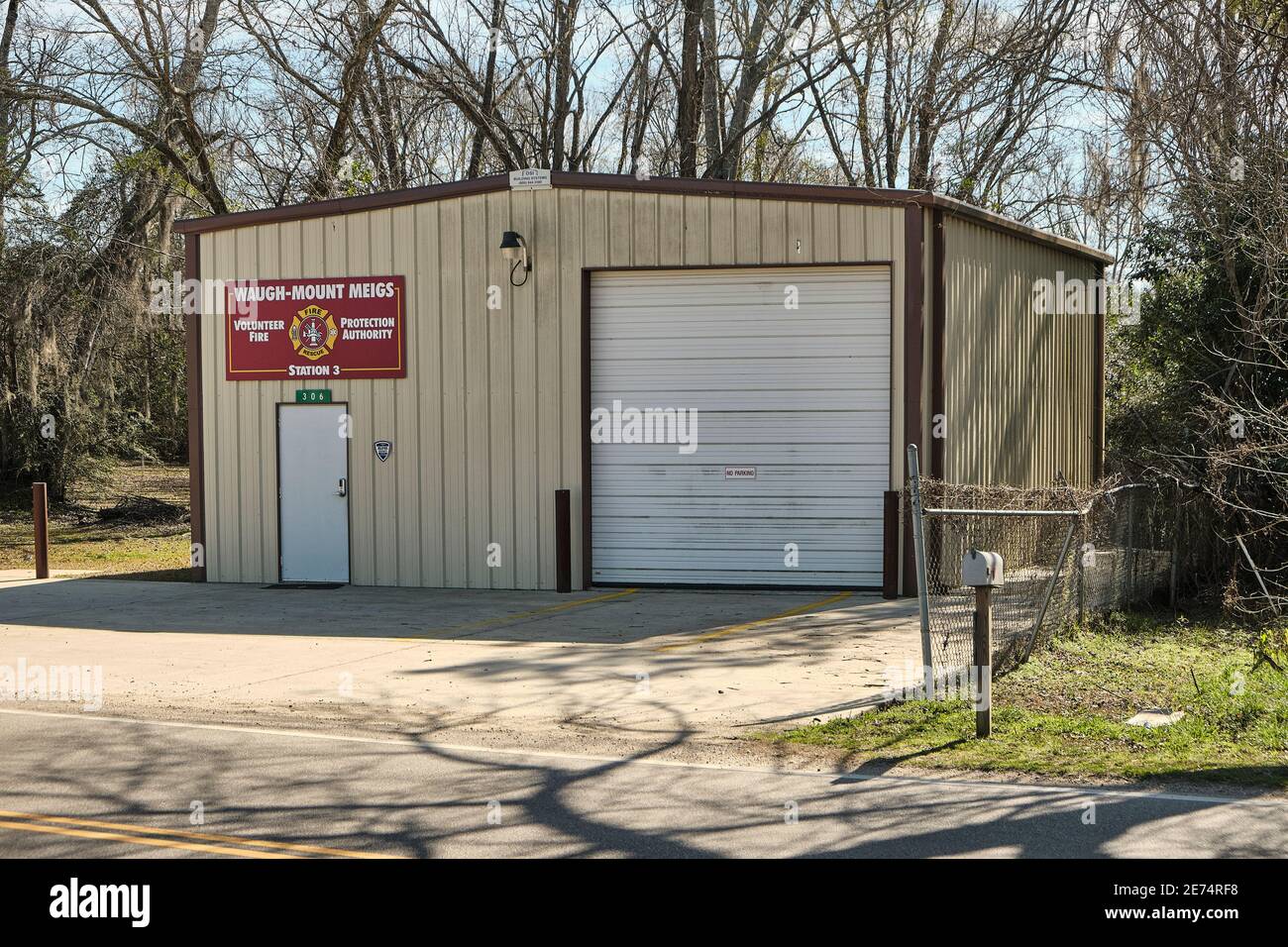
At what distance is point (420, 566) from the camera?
18125mm

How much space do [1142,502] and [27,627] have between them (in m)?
12.1

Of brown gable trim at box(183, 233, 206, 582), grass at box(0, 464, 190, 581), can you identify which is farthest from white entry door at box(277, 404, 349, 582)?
grass at box(0, 464, 190, 581)

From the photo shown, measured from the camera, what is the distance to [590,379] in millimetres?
17531

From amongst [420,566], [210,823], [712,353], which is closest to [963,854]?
[210,823]

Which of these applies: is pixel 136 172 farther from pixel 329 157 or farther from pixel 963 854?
pixel 963 854

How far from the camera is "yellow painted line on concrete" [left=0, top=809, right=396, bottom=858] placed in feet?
20.7

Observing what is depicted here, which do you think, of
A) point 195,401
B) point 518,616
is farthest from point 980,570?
point 195,401

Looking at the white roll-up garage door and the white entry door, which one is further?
the white entry door

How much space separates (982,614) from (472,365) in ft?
33.7

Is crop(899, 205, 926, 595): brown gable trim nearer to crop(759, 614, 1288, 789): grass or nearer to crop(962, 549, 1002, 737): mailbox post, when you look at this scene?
crop(759, 614, 1288, 789): grass

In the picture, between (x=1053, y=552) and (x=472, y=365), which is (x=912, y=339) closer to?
(x=1053, y=552)

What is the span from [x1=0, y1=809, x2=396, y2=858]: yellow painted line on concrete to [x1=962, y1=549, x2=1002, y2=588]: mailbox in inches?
163

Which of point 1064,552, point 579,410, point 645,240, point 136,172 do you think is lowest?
point 1064,552
